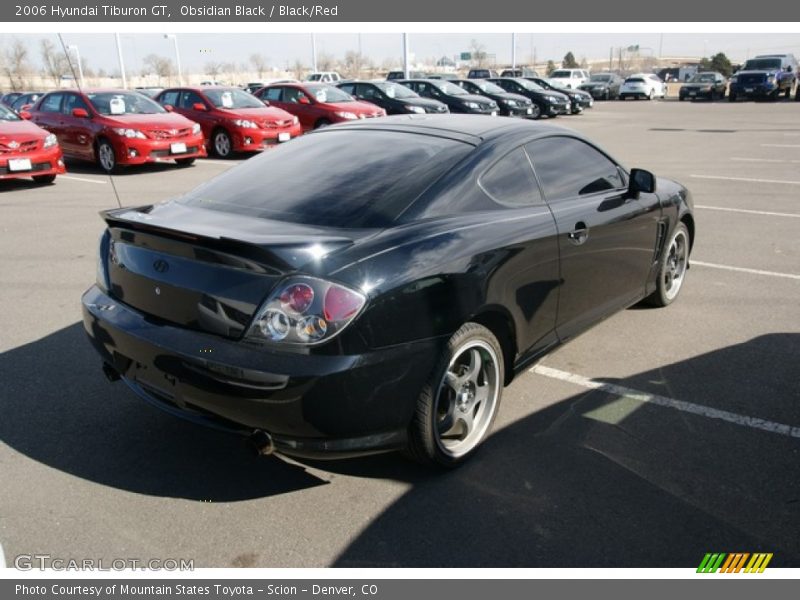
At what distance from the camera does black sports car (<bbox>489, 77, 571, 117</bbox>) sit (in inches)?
1040

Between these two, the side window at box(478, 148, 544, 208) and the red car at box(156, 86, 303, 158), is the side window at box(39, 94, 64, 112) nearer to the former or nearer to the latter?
the red car at box(156, 86, 303, 158)

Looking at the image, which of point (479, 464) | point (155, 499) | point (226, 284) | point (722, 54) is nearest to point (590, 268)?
point (479, 464)

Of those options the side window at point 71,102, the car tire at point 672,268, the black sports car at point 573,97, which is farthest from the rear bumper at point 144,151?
the black sports car at point 573,97

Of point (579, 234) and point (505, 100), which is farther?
point (505, 100)

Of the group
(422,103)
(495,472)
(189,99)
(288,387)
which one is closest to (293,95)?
(189,99)

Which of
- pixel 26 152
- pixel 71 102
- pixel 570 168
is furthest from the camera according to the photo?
pixel 71 102

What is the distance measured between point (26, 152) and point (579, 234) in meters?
10.0

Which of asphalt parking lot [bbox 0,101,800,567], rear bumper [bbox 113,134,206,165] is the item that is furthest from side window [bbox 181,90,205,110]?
asphalt parking lot [bbox 0,101,800,567]

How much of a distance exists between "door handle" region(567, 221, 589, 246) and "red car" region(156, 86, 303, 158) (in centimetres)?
1142

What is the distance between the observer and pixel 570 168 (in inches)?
164

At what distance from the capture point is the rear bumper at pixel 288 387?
2627 mm

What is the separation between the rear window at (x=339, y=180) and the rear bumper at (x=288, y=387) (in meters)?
0.69

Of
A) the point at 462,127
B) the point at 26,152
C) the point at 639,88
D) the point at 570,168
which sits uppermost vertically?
the point at 462,127

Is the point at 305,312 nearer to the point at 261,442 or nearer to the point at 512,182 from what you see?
the point at 261,442
